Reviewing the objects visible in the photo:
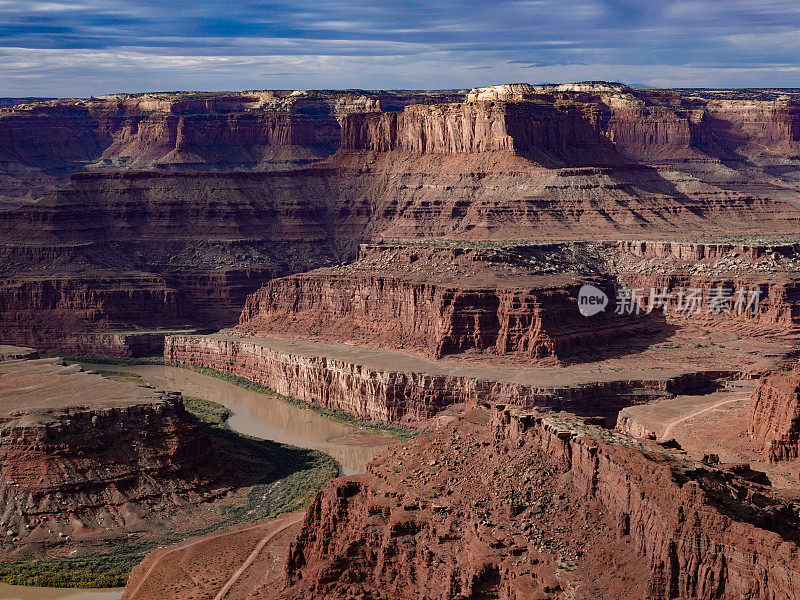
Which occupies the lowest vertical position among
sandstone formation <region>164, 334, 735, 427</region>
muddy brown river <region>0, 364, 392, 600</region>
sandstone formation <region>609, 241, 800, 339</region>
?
muddy brown river <region>0, 364, 392, 600</region>

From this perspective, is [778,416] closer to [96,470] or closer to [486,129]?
[96,470]

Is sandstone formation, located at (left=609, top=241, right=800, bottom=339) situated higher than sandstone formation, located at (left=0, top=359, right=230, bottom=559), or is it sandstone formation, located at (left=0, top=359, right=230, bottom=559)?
sandstone formation, located at (left=609, top=241, right=800, bottom=339)

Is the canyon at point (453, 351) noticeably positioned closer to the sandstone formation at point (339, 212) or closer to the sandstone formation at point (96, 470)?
the sandstone formation at point (96, 470)

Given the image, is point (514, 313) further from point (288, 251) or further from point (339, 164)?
point (339, 164)

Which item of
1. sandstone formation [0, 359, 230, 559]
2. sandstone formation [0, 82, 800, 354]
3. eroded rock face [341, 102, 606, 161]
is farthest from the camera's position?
eroded rock face [341, 102, 606, 161]

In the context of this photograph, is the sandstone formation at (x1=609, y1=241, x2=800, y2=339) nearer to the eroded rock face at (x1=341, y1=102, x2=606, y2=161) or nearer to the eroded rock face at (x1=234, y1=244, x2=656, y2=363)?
the eroded rock face at (x1=234, y1=244, x2=656, y2=363)

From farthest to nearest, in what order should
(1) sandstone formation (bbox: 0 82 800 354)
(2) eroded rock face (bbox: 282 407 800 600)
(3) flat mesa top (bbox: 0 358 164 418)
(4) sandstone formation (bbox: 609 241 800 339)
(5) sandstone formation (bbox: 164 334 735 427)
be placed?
(1) sandstone formation (bbox: 0 82 800 354) < (4) sandstone formation (bbox: 609 241 800 339) < (5) sandstone formation (bbox: 164 334 735 427) < (3) flat mesa top (bbox: 0 358 164 418) < (2) eroded rock face (bbox: 282 407 800 600)

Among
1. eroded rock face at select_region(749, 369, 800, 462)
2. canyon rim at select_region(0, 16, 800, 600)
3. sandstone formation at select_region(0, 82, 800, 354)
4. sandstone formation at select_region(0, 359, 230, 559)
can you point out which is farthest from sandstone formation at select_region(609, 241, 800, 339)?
sandstone formation at select_region(0, 359, 230, 559)

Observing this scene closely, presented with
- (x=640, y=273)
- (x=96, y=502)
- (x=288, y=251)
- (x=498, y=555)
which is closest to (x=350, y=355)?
(x=640, y=273)
